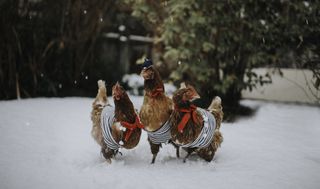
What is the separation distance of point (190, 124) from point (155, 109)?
0.41 meters

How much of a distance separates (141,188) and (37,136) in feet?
7.32

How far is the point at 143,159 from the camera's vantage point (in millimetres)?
4469

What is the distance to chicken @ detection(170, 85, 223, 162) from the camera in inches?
156

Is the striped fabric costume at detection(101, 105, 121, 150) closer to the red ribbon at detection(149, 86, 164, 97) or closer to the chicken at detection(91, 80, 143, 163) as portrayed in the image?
the chicken at detection(91, 80, 143, 163)

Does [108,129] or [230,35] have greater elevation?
[230,35]

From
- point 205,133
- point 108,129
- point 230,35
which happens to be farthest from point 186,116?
point 230,35

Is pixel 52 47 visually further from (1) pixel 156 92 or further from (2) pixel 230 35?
(1) pixel 156 92

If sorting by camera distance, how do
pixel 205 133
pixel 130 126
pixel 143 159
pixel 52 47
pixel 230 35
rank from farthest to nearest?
pixel 52 47
pixel 230 35
pixel 143 159
pixel 205 133
pixel 130 126

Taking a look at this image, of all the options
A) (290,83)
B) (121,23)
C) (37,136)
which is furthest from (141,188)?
(121,23)

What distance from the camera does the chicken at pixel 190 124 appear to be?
156 inches

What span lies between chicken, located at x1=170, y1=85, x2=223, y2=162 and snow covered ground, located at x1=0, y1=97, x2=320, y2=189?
0.96 feet

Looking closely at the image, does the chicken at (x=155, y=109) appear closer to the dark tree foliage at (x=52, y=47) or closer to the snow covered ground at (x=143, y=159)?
the snow covered ground at (x=143, y=159)

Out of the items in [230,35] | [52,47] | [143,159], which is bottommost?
[143,159]

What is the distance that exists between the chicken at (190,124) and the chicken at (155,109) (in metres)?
0.10
